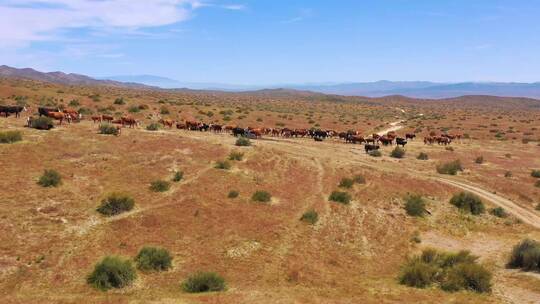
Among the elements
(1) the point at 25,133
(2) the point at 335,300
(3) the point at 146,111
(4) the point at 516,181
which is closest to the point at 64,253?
(2) the point at 335,300

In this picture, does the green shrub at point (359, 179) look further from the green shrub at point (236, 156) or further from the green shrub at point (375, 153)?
the green shrub at point (375, 153)

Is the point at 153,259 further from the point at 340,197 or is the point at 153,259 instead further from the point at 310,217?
the point at 340,197

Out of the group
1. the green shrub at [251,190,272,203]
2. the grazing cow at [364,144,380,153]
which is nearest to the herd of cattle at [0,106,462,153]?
the grazing cow at [364,144,380,153]

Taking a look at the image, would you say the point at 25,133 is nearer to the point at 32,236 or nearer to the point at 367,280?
the point at 32,236

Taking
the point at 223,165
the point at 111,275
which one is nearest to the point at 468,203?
the point at 223,165

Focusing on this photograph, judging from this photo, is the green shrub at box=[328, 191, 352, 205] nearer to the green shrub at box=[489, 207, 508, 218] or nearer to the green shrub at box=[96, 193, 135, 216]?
the green shrub at box=[489, 207, 508, 218]
